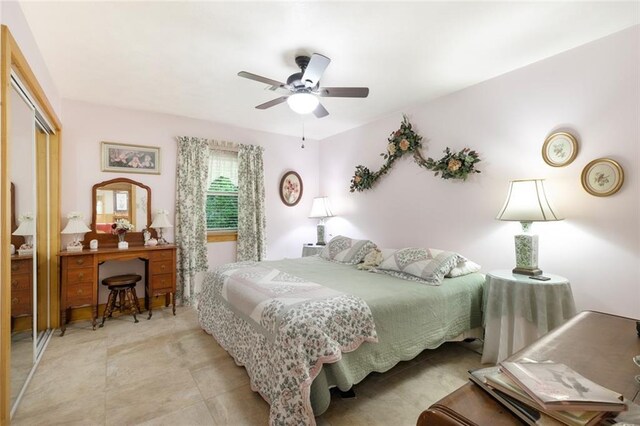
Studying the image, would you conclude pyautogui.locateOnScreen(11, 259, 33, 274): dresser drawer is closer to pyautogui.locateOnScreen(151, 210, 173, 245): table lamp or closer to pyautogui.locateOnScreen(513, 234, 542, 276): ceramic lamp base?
pyautogui.locateOnScreen(151, 210, 173, 245): table lamp

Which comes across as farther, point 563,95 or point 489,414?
point 563,95

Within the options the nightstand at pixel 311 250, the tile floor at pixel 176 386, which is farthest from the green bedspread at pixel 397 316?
the nightstand at pixel 311 250

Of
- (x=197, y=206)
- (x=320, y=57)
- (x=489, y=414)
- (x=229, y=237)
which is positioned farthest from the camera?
(x=229, y=237)

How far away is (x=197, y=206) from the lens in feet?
13.5

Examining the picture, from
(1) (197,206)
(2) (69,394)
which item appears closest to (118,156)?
(1) (197,206)

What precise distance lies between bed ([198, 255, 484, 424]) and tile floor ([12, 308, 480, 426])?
0.17m

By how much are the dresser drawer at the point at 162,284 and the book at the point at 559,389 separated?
3.64 m

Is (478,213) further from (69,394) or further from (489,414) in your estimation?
(69,394)

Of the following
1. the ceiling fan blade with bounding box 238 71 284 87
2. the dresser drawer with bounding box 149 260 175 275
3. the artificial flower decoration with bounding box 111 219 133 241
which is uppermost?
the ceiling fan blade with bounding box 238 71 284 87

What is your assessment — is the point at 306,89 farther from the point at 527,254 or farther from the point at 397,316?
the point at 527,254

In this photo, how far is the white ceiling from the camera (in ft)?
6.30

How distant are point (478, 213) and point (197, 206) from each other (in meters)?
3.54

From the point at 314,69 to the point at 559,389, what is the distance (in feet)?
7.25

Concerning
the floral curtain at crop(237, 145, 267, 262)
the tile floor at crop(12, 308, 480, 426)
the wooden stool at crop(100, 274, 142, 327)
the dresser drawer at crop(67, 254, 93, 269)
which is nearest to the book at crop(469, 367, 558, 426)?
the tile floor at crop(12, 308, 480, 426)
